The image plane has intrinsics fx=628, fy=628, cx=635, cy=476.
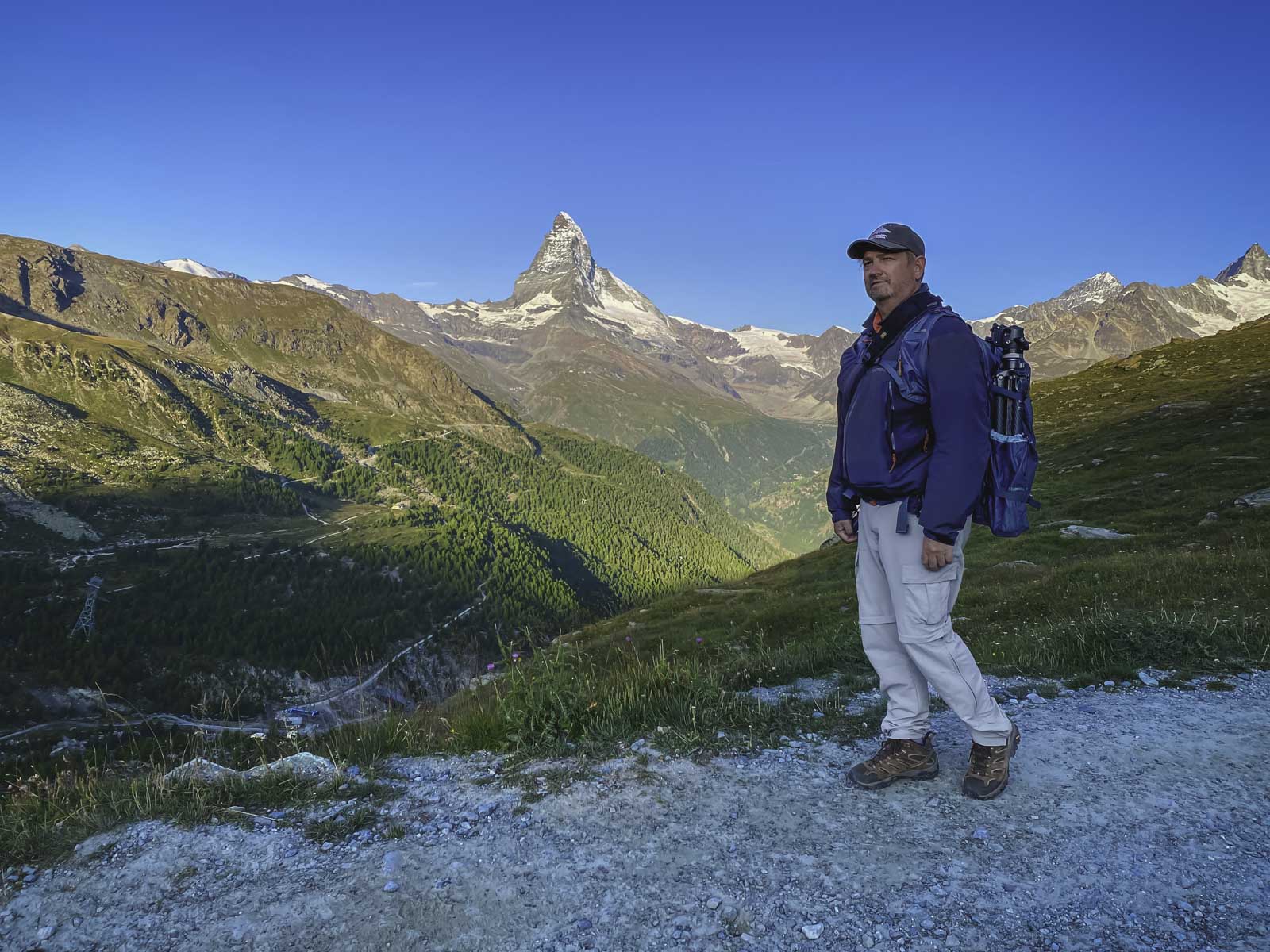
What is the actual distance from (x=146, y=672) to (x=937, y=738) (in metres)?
167

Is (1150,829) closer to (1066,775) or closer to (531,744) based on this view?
(1066,775)

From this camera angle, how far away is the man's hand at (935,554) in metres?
5.62

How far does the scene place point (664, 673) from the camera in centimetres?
873

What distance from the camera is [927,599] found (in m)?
5.93

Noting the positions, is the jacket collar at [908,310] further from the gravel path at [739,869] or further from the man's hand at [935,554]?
the gravel path at [739,869]

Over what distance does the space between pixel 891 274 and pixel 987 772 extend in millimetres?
4864

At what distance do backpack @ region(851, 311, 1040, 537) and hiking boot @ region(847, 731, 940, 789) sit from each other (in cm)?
237

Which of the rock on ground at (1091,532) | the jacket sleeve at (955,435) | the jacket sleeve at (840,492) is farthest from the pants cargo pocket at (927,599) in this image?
the rock on ground at (1091,532)

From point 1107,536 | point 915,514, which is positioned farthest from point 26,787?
point 1107,536

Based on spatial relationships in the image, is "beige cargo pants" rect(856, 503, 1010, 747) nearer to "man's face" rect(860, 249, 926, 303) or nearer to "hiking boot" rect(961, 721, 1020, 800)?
"hiking boot" rect(961, 721, 1020, 800)

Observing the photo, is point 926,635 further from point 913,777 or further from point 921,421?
point 921,421

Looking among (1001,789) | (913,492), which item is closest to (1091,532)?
(1001,789)

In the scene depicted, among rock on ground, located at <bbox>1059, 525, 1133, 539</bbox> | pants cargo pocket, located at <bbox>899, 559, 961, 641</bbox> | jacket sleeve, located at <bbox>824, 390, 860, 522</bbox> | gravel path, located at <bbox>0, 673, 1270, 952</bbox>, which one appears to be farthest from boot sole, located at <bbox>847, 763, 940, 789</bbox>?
rock on ground, located at <bbox>1059, 525, 1133, 539</bbox>

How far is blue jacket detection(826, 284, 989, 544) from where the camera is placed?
5578 millimetres
